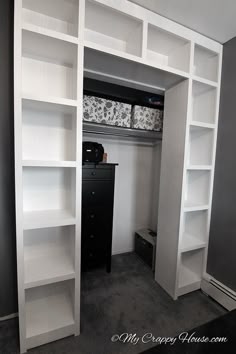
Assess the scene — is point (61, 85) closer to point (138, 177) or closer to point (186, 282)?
point (138, 177)

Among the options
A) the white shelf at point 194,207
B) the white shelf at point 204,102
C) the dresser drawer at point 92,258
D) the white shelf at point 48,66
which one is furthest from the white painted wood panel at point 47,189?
the white shelf at point 204,102

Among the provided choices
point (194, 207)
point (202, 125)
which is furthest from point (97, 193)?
point (202, 125)

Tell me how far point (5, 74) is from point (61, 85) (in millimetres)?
376

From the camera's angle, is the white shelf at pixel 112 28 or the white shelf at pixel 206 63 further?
the white shelf at pixel 206 63

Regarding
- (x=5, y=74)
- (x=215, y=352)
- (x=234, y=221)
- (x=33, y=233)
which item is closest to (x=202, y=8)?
(x=5, y=74)

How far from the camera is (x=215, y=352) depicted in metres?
0.69

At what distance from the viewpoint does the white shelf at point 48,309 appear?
Answer: 1.37 meters

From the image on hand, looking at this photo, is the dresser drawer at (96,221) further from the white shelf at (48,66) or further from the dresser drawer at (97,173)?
the white shelf at (48,66)

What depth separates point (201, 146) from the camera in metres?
1.97

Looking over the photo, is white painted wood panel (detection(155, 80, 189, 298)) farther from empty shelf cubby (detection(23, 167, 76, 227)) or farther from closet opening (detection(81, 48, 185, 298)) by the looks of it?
empty shelf cubby (detection(23, 167, 76, 227))

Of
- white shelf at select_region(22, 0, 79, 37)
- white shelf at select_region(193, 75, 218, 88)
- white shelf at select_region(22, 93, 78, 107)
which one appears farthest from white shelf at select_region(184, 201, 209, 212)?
white shelf at select_region(22, 0, 79, 37)

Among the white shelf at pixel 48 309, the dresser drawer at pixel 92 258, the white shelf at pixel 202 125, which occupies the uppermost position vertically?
the white shelf at pixel 202 125

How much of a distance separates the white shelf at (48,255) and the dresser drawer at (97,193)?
428 mm

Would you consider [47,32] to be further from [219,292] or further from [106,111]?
[219,292]
